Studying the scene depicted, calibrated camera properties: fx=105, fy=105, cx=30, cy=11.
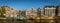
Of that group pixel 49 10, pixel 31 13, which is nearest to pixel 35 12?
pixel 31 13

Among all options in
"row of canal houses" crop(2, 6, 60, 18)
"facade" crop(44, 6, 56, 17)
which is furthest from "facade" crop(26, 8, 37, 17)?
"facade" crop(44, 6, 56, 17)

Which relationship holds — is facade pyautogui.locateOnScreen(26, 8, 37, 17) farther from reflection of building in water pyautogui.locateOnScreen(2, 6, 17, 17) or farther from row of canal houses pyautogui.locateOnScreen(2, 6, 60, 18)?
reflection of building in water pyautogui.locateOnScreen(2, 6, 17, 17)

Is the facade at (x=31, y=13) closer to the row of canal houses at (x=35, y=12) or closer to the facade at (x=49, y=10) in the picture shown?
the row of canal houses at (x=35, y=12)

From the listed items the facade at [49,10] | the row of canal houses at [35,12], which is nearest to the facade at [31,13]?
the row of canal houses at [35,12]

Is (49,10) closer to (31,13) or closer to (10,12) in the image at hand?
(31,13)

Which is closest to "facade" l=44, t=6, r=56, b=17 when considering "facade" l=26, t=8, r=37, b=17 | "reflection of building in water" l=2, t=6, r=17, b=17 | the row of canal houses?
the row of canal houses

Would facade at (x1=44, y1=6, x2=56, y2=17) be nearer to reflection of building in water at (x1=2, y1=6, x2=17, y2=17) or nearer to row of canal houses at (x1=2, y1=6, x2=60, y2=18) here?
row of canal houses at (x1=2, y1=6, x2=60, y2=18)

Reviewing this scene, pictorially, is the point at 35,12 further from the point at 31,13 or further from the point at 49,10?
the point at 49,10

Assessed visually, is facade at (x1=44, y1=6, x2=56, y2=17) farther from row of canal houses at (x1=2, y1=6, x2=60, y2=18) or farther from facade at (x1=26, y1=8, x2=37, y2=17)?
facade at (x1=26, y1=8, x2=37, y2=17)

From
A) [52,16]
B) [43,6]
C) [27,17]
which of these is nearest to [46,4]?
[43,6]

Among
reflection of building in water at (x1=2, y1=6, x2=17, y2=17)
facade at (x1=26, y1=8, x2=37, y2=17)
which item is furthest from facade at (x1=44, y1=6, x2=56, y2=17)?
reflection of building in water at (x1=2, y1=6, x2=17, y2=17)

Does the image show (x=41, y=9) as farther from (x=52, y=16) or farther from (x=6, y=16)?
(x=6, y=16)

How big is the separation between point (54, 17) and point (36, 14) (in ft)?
0.80

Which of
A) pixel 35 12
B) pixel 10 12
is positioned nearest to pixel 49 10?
pixel 35 12
